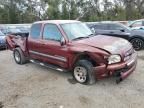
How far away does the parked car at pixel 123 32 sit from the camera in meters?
10.9

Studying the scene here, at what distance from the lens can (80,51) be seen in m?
6.26

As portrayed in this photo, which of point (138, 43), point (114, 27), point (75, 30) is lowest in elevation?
point (138, 43)

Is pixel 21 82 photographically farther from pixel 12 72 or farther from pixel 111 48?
pixel 111 48

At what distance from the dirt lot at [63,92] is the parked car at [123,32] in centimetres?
314

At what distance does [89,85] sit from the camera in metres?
6.28

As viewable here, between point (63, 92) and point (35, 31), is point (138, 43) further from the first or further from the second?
point (63, 92)

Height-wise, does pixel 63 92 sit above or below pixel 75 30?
below

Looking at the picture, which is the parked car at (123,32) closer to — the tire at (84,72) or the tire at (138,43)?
the tire at (138,43)

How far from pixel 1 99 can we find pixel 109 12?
3782cm

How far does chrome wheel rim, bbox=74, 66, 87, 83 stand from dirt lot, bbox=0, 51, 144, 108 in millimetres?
Result: 176

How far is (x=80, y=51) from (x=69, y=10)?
A: 34.8 meters

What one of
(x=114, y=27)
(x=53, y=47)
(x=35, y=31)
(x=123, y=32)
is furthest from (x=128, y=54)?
(x=114, y=27)

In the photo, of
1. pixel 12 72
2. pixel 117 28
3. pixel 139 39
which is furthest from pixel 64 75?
pixel 117 28

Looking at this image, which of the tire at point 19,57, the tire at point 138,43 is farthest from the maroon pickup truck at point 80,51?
the tire at point 138,43
